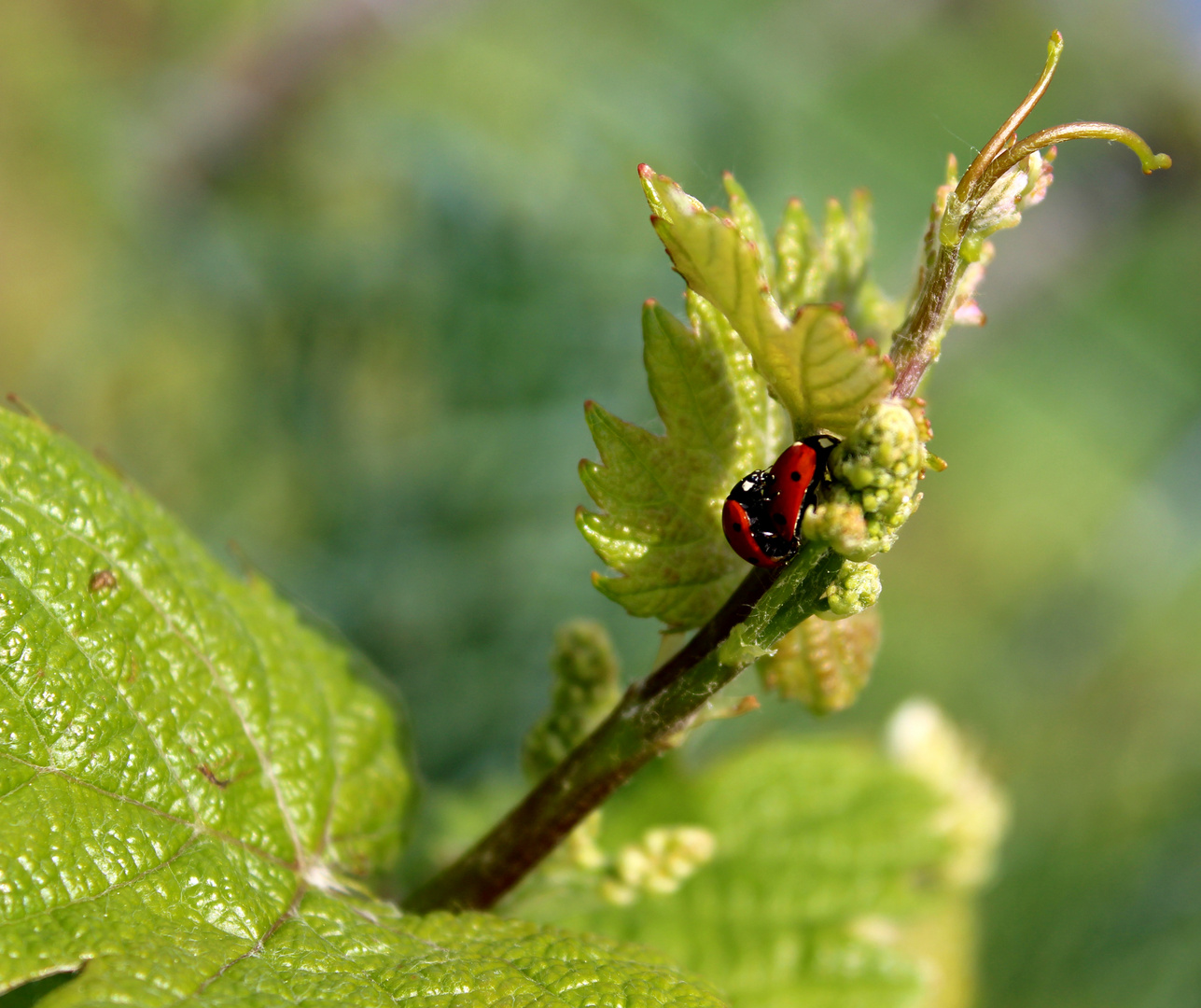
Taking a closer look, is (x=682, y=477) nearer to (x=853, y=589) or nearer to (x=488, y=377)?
(x=853, y=589)

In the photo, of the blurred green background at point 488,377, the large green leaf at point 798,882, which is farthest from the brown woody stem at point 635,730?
the blurred green background at point 488,377

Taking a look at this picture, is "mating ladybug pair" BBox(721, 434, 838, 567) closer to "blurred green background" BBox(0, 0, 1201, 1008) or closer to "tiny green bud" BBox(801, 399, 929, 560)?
"tiny green bud" BBox(801, 399, 929, 560)

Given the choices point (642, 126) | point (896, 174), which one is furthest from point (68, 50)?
point (896, 174)

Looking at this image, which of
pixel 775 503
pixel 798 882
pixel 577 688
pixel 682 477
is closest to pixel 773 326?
pixel 775 503

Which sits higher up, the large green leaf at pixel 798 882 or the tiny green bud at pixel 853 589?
the tiny green bud at pixel 853 589

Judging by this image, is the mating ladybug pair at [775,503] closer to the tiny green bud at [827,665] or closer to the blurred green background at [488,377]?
the tiny green bud at [827,665]
